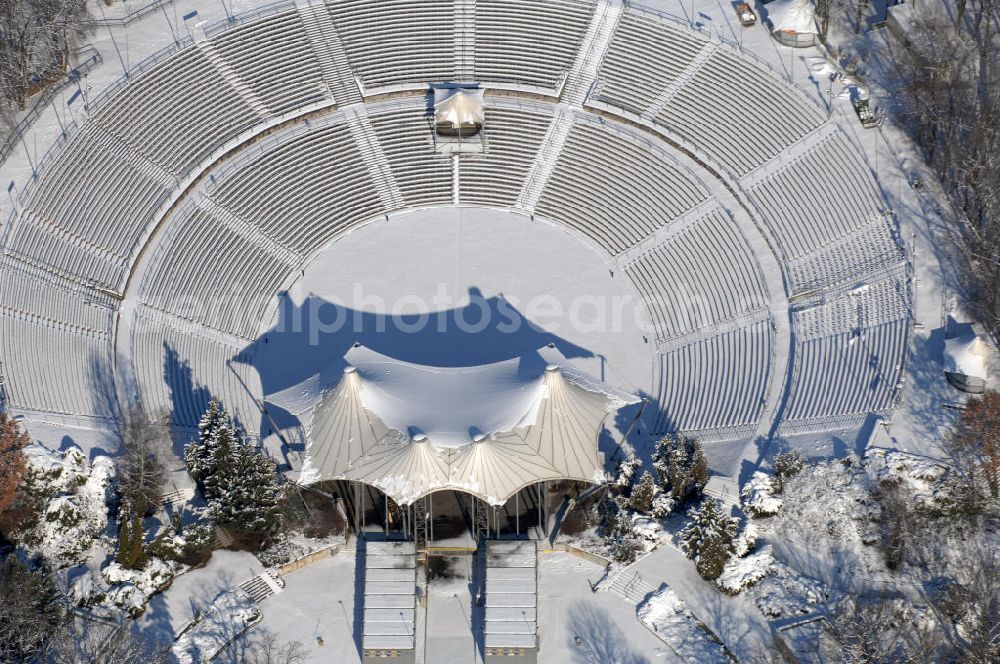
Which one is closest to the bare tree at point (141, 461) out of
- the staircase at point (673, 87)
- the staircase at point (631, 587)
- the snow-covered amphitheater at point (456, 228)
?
the snow-covered amphitheater at point (456, 228)

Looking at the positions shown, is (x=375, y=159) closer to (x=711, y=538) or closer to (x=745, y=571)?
(x=711, y=538)

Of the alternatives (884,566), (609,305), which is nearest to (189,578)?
(609,305)

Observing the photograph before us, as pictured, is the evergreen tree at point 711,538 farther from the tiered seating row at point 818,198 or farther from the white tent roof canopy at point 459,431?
the tiered seating row at point 818,198

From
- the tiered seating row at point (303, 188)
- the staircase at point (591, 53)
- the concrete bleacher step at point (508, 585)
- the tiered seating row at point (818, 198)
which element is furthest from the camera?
the staircase at point (591, 53)

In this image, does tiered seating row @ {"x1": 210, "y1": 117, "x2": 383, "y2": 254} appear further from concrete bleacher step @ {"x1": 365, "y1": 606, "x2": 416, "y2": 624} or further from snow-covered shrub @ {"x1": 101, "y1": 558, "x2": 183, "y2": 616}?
concrete bleacher step @ {"x1": 365, "y1": 606, "x2": 416, "y2": 624}

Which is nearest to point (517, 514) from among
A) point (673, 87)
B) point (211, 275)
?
point (211, 275)

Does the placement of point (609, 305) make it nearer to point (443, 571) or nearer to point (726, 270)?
point (726, 270)

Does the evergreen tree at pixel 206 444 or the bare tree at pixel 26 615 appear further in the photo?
the evergreen tree at pixel 206 444
